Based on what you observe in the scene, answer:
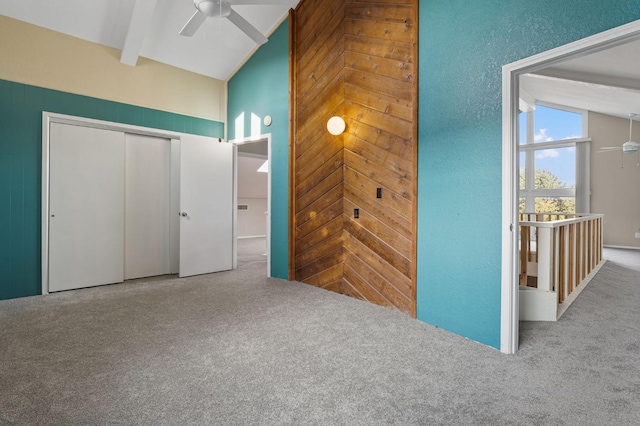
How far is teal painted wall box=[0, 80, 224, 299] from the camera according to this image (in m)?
3.42

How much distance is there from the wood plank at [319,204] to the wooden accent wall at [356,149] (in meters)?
0.01

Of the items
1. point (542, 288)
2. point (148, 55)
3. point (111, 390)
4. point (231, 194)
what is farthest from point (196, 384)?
point (148, 55)

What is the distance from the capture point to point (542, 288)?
2.92m

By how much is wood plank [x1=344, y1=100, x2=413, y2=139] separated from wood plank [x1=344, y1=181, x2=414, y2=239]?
688 millimetres

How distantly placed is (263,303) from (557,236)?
2.95 meters

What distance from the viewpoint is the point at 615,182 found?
7.23 metres

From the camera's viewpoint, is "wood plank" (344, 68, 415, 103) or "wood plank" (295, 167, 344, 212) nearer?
"wood plank" (344, 68, 415, 103)

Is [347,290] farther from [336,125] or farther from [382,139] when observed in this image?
[336,125]

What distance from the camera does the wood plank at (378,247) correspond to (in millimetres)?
3013

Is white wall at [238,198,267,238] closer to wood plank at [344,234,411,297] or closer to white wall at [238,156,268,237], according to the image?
white wall at [238,156,268,237]

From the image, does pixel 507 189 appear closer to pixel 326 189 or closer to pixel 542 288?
pixel 542 288

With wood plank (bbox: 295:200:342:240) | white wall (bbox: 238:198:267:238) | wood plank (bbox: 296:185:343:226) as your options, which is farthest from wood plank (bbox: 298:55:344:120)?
white wall (bbox: 238:198:267:238)

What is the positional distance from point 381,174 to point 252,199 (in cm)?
638

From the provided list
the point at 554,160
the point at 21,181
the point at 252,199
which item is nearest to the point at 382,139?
the point at 21,181
